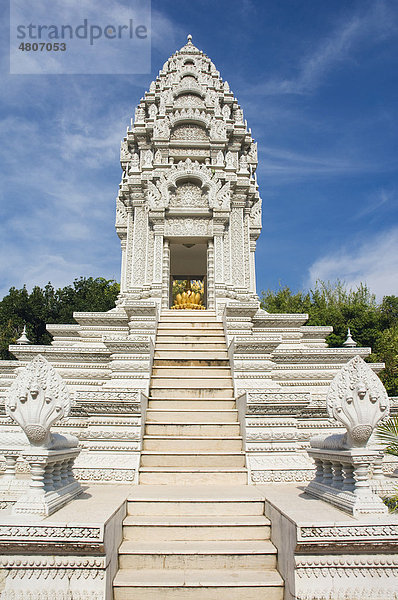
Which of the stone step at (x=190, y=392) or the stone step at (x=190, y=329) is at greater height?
the stone step at (x=190, y=329)

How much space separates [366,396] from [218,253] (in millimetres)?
8890

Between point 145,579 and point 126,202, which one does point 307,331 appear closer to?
point 126,202

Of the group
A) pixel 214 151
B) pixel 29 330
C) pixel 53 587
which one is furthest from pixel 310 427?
pixel 29 330

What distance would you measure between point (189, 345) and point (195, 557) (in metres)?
5.35

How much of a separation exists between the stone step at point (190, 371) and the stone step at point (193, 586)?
433cm

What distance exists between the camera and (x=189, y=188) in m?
13.0

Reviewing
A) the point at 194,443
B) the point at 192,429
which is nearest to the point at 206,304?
the point at 192,429

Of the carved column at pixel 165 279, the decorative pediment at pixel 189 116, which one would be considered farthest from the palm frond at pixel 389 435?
the decorative pediment at pixel 189 116

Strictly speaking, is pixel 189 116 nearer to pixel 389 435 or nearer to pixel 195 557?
pixel 389 435

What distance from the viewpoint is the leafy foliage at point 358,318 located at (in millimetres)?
20047

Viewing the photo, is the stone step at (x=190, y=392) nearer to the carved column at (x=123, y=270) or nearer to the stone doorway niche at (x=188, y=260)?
the stone doorway niche at (x=188, y=260)

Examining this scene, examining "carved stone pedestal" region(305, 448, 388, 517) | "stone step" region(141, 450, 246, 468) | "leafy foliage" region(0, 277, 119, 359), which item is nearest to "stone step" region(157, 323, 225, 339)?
"stone step" region(141, 450, 246, 468)

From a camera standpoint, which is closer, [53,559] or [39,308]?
[53,559]

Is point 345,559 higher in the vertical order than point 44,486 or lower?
lower
